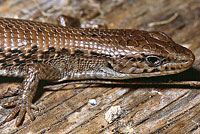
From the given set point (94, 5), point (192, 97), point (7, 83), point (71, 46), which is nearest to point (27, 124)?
point (7, 83)

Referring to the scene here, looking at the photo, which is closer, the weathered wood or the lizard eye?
the weathered wood

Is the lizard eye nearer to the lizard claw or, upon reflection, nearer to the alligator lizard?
the alligator lizard

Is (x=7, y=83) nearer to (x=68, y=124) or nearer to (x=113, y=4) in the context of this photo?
(x=68, y=124)

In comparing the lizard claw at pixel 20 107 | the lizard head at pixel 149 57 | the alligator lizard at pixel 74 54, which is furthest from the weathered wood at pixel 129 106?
the lizard head at pixel 149 57

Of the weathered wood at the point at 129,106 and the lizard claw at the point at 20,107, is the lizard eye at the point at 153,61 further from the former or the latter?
the lizard claw at the point at 20,107

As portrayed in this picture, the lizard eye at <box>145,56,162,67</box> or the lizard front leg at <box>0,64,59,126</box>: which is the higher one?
the lizard eye at <box>145,56,162,67</box>

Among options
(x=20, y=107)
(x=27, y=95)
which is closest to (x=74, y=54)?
(x=27, y=95)

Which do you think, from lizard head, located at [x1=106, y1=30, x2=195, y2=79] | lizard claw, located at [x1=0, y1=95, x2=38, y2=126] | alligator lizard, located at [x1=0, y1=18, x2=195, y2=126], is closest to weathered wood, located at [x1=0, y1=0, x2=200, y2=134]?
lizard claw, located at [x1=0, y1=95, x2=38, y2=126]

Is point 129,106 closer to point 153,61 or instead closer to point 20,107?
point 153,61

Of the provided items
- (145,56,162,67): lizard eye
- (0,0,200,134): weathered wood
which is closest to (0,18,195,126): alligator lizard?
(145,56,162,67): lizard eye
